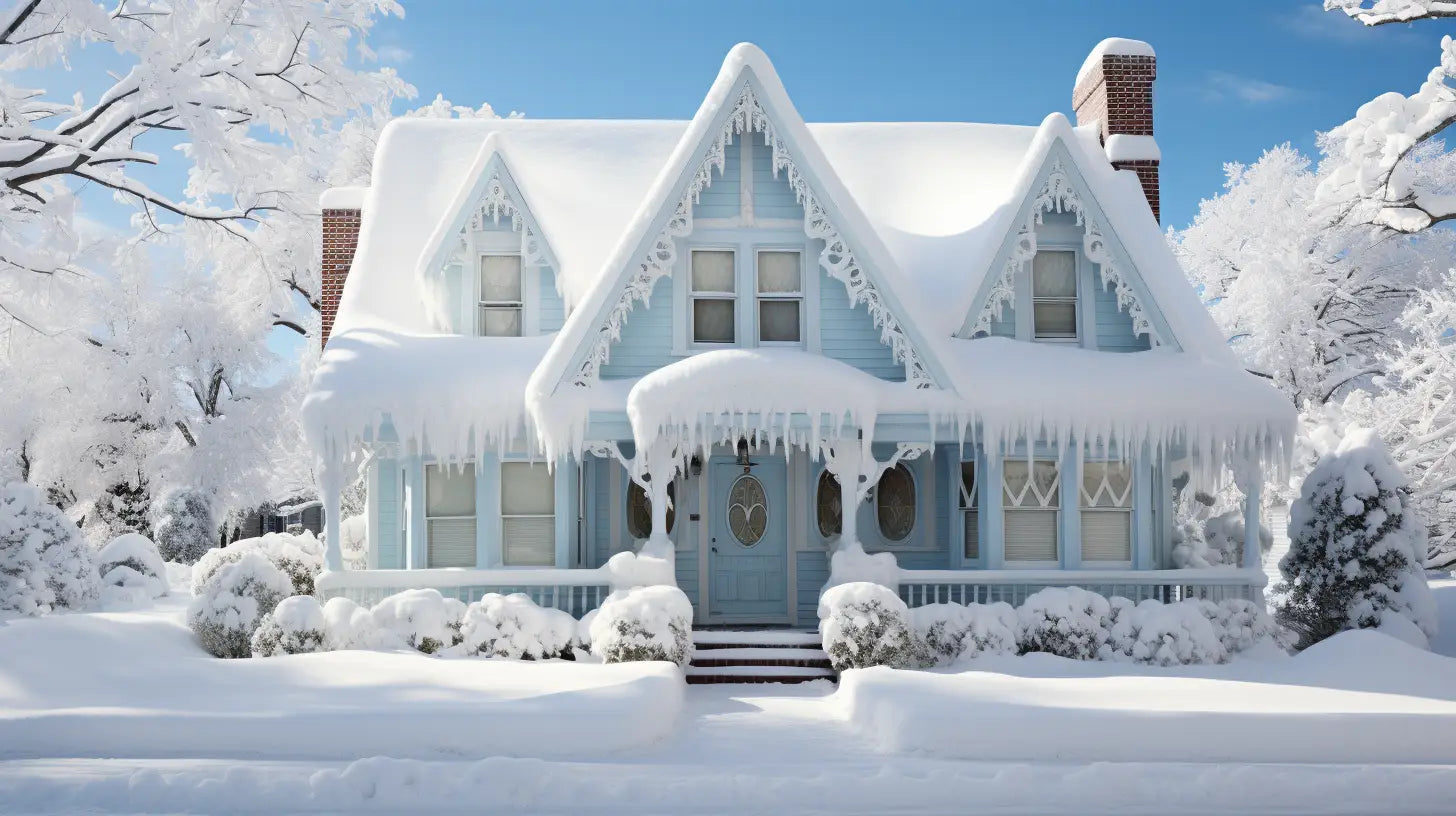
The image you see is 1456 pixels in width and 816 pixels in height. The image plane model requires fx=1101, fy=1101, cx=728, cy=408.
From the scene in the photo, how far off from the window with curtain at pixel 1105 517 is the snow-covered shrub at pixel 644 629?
6914 millimetres

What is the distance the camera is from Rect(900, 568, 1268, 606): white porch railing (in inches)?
632

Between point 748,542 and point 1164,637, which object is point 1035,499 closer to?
point 1164,637

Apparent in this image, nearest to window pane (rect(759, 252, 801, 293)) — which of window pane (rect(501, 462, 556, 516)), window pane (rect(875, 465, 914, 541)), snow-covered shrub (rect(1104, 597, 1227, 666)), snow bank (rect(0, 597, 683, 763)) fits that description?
window pane (rect(875, 465, 914, 541))

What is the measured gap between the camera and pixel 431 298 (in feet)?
57.7

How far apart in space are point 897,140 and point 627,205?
236 inches

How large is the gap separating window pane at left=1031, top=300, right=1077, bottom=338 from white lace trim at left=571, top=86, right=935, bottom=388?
2993mm

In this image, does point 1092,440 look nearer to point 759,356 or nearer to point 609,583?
point 759,356

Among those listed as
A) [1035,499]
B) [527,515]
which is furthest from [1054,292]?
[527,515]

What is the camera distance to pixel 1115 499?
17.4 meters

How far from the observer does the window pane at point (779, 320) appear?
672 inches

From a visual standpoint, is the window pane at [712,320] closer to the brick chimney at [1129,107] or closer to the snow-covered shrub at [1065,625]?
the snow-covered shrub at [1065,625]

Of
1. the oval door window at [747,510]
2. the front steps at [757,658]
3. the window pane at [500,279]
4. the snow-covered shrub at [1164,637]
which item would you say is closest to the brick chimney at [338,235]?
the window pane at [500,279]

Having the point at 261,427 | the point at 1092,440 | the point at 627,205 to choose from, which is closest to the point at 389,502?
the point at 627,205

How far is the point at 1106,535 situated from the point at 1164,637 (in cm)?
271
